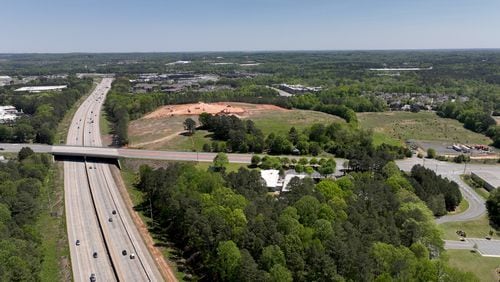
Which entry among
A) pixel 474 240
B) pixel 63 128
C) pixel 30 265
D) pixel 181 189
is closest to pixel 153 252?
pixel 181 189

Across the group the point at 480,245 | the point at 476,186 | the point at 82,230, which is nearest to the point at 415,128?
the point at 476,186

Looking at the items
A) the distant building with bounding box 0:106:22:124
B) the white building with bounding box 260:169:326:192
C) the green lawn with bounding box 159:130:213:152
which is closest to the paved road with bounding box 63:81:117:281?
the green lawn with bounding box 159:130:213:152

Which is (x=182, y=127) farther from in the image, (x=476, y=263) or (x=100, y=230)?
(x=476, y=263)

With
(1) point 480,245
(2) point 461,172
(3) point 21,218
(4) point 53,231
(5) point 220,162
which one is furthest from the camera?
(2) point 461,172

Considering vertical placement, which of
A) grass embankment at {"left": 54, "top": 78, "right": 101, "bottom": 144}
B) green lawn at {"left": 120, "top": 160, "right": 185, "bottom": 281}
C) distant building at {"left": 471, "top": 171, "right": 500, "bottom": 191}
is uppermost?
grass embankment at {"left": 54, "top": 78, "right": 101, "bottom": 144}

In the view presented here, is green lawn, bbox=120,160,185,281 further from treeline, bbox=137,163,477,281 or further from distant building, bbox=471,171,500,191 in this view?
distant building, bbox=471,171,500,191

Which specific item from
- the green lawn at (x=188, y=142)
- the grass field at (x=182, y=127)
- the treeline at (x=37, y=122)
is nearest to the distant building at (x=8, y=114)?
the treeline at (x=37, y=122)

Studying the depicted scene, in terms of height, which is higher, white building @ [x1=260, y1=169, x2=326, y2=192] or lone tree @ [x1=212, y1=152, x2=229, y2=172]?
lone tree @ [x1=212, y1=152, x2=229, y2=172]
